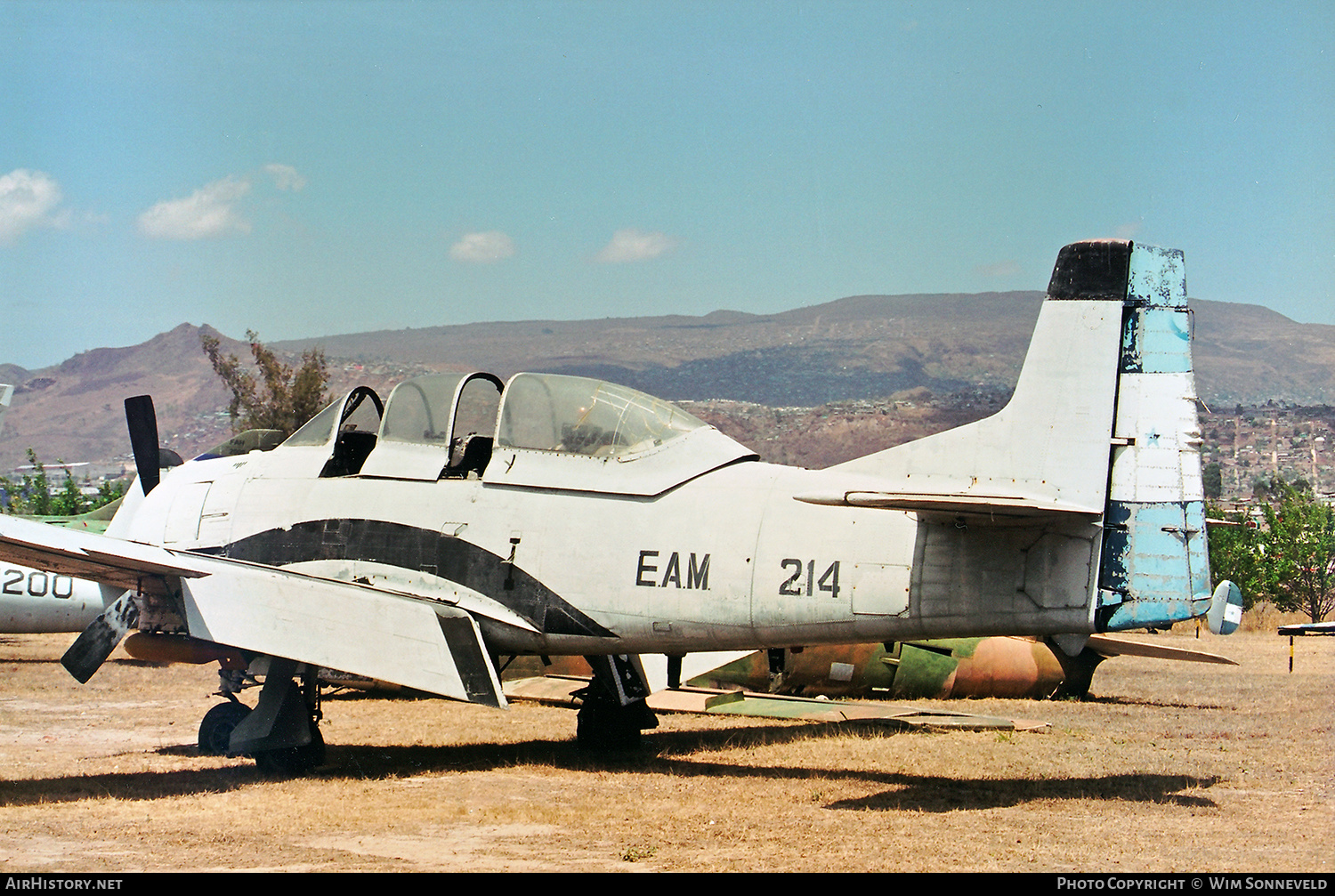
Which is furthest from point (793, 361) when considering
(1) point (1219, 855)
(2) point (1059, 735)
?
(1) point (1219, 855)

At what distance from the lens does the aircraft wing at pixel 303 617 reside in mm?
9836

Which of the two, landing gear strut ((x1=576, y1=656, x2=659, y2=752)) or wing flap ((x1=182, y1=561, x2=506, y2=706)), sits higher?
wing flap ((x1=182, y1=561, x2=506, y2=706))

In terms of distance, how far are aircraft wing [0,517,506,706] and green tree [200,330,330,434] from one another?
3033cm

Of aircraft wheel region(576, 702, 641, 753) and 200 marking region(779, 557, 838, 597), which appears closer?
200 marking region(779, 557, 838, 597)

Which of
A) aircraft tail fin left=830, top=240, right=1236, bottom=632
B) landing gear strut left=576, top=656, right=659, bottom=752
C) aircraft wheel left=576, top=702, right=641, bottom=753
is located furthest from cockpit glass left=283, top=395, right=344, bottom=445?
aircraft tail fin left=830, top=240, right=1236, bottom=632

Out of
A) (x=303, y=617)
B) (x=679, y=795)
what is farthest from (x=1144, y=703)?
(x=303, y=617)

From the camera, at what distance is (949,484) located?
354 inches

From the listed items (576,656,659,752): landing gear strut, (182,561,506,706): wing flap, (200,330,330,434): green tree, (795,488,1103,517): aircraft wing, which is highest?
(200,330,330,434): green tree

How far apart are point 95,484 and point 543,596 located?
9314cm

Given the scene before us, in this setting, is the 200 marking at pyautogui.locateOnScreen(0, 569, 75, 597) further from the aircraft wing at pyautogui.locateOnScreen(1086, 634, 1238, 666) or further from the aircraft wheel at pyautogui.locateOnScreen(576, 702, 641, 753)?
the aircraft wing at pyautogui.locateOnScreen(1086, 634, 1238, 666)

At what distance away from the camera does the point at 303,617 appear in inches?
396

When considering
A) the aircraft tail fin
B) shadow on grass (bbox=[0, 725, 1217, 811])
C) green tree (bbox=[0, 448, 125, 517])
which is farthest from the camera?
green tree (bbox=[0, 448, 125, 517])

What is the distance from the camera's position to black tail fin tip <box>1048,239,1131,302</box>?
9.00m

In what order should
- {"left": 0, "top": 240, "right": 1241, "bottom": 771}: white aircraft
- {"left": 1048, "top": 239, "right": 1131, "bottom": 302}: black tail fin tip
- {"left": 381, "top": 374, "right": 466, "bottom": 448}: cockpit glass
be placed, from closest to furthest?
{"left": 0, "top": 240, "right": 1241, "bottom": 771}: white aircraft < {"left": 1048, "top": 239, "right": 1131, "bottom": 302}: black tail fin tip < {"left": 381, "top": 374, "right": 466, "bottom": 448}: cockpit glass
